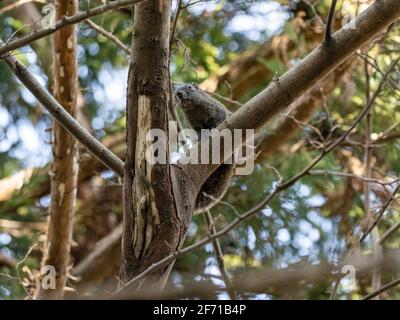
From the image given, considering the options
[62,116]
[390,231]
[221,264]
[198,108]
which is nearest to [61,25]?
[62,116]

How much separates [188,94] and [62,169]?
3.97ft

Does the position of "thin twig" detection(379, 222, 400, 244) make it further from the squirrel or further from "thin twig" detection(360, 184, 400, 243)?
the squirrel

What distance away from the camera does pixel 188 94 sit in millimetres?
5445

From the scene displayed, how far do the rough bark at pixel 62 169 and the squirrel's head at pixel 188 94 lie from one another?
2.74 feet

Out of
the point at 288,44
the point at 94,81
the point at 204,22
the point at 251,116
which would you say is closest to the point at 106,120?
the point at 94,81

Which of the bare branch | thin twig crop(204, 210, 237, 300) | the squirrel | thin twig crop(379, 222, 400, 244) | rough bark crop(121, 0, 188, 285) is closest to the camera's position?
rough bark crop(121, 0, 188, 285)

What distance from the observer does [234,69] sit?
757cm

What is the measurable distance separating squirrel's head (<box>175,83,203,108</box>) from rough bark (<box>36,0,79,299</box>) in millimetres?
835

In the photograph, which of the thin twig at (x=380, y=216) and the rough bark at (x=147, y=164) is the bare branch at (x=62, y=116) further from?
the thin twig at (x=380, y=216)

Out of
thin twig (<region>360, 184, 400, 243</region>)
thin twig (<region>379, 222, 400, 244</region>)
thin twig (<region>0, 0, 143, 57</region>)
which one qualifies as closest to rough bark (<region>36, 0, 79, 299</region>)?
thin twig (<region>0, 0, 143, 57</region>)

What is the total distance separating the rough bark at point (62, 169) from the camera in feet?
17.1

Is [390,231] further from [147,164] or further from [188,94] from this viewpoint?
[147,164]

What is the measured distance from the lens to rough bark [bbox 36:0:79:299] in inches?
205

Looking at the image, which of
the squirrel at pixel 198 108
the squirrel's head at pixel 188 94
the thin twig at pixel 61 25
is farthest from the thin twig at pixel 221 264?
the thin twig at pixel 61 25
